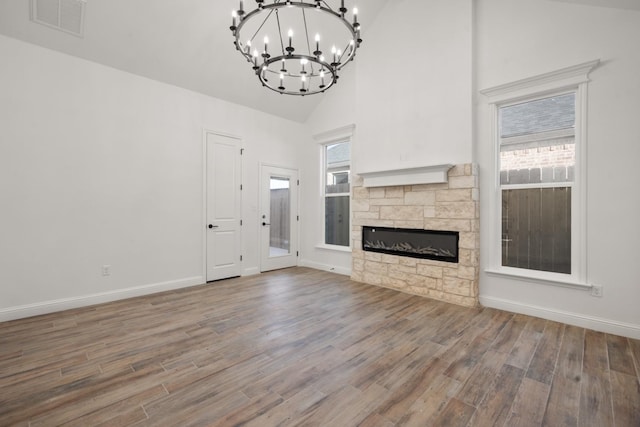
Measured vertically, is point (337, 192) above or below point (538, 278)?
above

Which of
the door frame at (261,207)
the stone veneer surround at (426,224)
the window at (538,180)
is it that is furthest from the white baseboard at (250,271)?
the window at (538,180)

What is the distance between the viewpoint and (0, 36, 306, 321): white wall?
3238 millimetres

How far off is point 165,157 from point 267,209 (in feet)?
6.80

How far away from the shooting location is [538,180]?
3.42 metres

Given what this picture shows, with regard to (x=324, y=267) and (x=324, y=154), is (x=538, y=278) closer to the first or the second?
(x=324, y=267)

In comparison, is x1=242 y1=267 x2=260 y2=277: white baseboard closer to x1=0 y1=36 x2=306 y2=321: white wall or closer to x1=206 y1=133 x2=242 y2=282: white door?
x1=206 y1=133 x2=242 y2=282: white door

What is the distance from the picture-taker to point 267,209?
5.73 meters

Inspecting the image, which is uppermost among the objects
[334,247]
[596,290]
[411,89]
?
[411,89]

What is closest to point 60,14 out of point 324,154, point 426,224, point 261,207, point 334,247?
point 261,207

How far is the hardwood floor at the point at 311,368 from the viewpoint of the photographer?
5.82 feet

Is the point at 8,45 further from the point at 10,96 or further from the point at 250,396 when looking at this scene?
the point at 250,396

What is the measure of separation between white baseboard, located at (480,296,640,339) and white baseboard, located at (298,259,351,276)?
238cm

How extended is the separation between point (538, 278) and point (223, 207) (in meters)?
4.73

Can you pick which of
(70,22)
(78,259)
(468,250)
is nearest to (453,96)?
(468,250)
